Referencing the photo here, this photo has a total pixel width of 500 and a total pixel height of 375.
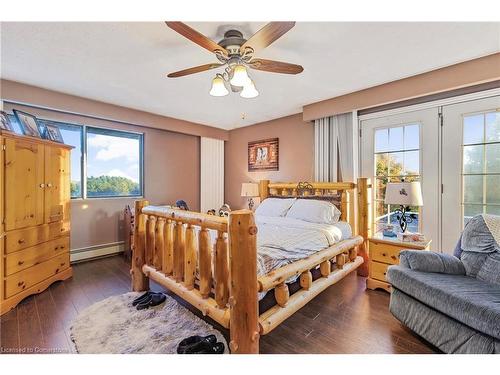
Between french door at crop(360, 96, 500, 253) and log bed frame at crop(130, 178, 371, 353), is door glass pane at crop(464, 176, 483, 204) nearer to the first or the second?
french door at crop(360, 96, 500, 253)

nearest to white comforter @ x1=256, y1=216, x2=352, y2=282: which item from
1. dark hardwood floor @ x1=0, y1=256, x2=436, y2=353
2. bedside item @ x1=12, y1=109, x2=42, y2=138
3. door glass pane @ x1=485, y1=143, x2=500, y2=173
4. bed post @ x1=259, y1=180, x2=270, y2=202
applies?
dark hardwood floor @ x1=0, y1=256, x2=436, y2=353

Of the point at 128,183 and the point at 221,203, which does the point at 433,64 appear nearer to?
the point at 221,203

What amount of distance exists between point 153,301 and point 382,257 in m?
2.34

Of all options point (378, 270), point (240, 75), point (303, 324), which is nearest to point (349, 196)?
point (378, 270)

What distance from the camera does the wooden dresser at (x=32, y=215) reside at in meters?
2.09

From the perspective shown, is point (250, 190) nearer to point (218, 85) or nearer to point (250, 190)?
point (250, 190)

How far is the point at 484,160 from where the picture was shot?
228 cm

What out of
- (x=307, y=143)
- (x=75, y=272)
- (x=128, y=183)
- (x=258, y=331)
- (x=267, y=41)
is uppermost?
(x=267, y=41)

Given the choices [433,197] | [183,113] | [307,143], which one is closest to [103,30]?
[183,113]

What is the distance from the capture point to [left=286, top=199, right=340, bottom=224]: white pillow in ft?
9.16

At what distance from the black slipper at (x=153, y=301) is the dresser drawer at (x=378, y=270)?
2178 mm

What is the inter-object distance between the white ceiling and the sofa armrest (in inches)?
68.4

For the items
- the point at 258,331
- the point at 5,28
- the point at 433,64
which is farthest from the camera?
the point at 433,64
